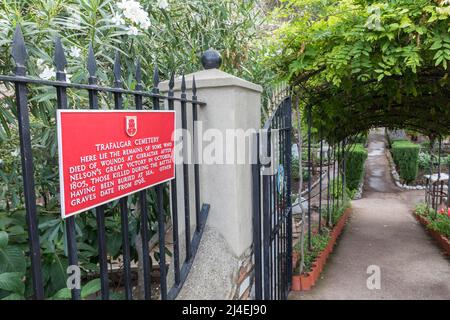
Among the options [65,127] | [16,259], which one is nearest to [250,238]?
[16,259]

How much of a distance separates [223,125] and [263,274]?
1.12 m

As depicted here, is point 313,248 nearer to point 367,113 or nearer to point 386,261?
point 386,261

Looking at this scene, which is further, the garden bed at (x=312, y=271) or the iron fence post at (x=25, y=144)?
the garden bed at (x=312, y=271)

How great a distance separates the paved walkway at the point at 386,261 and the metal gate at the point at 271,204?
133 centimetres

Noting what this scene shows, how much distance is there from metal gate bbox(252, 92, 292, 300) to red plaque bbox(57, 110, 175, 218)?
2.25 feet

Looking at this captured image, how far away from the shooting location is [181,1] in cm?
321

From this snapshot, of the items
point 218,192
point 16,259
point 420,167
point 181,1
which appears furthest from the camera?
point 420,167

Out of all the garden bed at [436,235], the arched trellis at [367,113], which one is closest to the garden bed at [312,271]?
the arched trellis at [367,113]

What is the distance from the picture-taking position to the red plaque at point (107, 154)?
3.93ft

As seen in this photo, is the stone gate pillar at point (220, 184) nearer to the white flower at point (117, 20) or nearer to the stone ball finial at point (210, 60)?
the stone ball finial at point (210, 60)

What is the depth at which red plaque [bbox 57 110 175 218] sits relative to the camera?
1197 millimetres

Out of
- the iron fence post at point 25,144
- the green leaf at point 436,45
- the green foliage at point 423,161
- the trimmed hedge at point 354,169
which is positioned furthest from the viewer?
→ the green foliage at point 423,161

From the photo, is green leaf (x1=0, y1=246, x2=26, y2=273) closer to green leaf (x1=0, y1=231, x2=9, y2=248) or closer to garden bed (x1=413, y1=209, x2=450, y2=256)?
green leaf (x1=0, y1=231, x2=9, y2=248)

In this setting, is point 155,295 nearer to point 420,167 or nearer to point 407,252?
point 407,252
